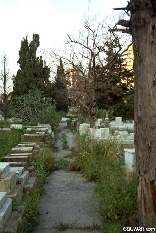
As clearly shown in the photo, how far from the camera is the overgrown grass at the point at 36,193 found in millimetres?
4497

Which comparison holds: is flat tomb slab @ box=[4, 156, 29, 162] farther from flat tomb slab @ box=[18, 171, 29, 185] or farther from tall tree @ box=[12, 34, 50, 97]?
tall tree @ box=[12, 34, 50, 97]

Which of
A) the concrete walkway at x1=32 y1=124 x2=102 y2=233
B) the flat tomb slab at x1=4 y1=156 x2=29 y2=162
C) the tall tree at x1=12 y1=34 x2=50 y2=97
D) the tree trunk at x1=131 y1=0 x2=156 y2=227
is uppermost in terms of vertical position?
the tall tree at x1=12 y1=34 x2=50 y2=97

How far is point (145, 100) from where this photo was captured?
12.5ft

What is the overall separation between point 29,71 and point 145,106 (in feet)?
96.6

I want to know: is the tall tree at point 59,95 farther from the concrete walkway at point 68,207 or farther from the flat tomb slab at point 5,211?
the flat tomb slab at point 5,211

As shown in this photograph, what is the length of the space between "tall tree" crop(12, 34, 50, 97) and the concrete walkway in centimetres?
2558

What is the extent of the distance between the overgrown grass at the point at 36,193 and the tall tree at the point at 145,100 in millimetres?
1458

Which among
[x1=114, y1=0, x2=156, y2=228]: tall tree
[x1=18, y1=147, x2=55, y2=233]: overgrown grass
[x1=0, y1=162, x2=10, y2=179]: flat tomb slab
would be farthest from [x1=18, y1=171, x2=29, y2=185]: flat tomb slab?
[x1=114, y1=0, x2=156, y2=228]: tall tree

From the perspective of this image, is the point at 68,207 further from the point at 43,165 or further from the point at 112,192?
the point at 43,165

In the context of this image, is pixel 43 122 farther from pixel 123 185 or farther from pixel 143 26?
pixel 143 26

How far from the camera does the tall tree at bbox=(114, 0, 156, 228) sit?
12.3 feet

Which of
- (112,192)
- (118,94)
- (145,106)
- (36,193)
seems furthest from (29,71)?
(145,106)

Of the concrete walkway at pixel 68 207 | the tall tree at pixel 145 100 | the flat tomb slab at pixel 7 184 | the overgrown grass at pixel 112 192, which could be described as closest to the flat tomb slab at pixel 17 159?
the concrete walkway at pixel 68 207

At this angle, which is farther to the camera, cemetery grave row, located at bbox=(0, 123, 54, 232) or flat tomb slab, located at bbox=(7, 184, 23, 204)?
flat tomb slab, located at bbox=(7, 184, 23, 204)
